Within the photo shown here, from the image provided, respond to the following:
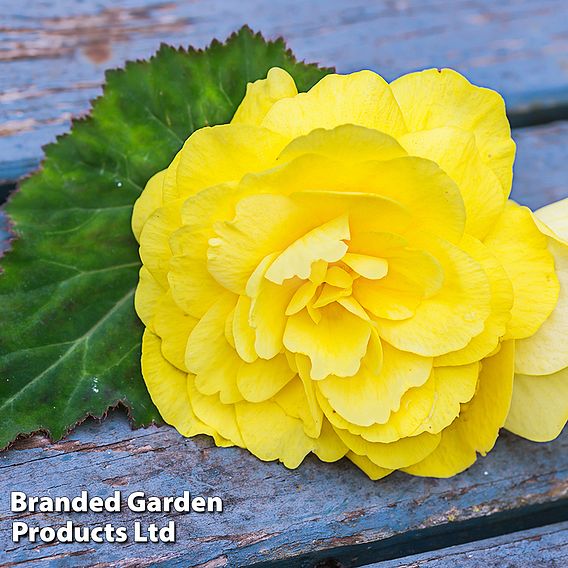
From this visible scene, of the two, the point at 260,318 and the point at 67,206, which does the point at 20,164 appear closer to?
the point at 67,206

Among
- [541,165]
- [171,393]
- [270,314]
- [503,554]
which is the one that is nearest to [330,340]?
[270,314]

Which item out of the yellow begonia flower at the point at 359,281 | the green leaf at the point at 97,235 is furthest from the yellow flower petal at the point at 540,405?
the green leaf at the point at 97,235

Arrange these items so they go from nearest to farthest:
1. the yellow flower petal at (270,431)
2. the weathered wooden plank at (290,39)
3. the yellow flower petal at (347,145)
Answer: the yellow flower petal at (347,145), the yellow flower petal at (270,431), the weathered wooden plank at (290,39)

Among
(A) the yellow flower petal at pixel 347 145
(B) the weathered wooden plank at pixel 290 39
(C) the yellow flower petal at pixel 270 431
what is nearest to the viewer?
(A) the yellow flower petal at pixel 347 145

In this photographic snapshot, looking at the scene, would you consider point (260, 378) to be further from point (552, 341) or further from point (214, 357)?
point (552, 341)

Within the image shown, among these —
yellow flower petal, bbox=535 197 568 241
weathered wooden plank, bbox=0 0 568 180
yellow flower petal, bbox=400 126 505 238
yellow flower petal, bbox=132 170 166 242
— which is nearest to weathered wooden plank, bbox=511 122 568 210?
weathered wooden plank, bbox=0 0 568 180

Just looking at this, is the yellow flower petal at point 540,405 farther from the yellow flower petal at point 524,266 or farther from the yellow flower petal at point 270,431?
the yellow flower petal at point 270,431

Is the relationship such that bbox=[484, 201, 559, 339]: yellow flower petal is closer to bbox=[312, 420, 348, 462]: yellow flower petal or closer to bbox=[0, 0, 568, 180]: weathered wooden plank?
bbox=[312, 420, 348, 462]: yellow flower petal
